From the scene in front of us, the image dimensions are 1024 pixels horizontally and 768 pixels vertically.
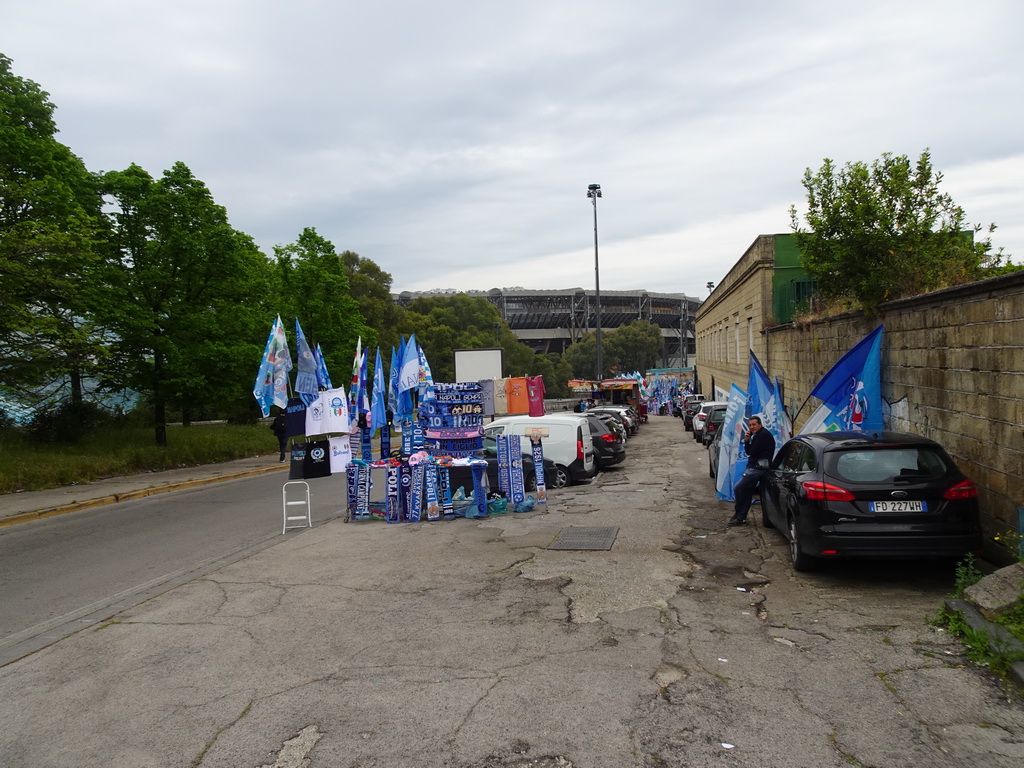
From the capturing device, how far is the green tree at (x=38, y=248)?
52.2 ft

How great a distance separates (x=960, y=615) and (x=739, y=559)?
2.80 m

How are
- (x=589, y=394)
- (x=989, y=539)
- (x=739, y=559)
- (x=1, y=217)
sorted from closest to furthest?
(x=989, y=539), (x=739, y=559), (x=1, y=217), (x=589, y=394)

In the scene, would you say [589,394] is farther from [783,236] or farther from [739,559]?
[739,559]

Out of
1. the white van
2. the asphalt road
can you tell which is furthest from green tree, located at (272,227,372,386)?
the white van

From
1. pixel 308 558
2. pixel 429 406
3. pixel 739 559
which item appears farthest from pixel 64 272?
pixel 739 559

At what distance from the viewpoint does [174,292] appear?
22.0m

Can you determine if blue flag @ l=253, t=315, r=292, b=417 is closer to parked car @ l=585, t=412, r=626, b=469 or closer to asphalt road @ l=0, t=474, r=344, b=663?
asphalt road @ l=0, t=474, r=344, b=663

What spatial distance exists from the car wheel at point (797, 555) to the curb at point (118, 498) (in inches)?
487

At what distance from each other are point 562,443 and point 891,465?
9.12m

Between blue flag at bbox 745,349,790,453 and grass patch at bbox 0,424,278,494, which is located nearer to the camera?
blue flag at bbox 745,349,790,453

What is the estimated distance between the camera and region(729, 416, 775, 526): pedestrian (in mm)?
10156

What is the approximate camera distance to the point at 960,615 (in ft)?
18.9

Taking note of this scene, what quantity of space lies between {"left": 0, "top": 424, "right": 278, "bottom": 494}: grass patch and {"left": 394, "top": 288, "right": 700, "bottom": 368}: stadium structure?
7600 centimetres

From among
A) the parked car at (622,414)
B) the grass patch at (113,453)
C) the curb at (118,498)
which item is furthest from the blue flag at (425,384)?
the parked car at (622,414)
